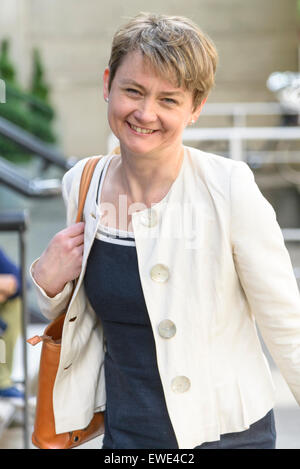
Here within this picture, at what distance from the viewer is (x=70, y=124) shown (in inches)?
625

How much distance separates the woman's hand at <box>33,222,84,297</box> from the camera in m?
1.66

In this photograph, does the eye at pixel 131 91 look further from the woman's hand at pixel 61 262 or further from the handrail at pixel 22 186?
→ the handrail at pixel 22 186

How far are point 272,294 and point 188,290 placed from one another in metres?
0.18

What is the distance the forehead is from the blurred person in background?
2.11 m

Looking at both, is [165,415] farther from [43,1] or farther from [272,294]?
[43,1]

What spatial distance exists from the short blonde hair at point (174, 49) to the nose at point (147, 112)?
66 millimetres

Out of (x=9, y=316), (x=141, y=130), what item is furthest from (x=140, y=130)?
(x=9, y=316)

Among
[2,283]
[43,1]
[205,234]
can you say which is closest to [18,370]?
[2,283]

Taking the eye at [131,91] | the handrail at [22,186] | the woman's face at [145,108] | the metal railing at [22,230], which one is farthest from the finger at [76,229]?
the handrail at [22,186]

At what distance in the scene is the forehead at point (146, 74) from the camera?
144 centimetres

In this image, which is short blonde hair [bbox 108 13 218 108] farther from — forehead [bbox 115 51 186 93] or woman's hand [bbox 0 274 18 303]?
woman's hand [bbox 0 274 18 303]

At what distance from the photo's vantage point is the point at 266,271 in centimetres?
150

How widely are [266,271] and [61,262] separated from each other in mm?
469

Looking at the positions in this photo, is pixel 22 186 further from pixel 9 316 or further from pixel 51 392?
pixel 51 392
